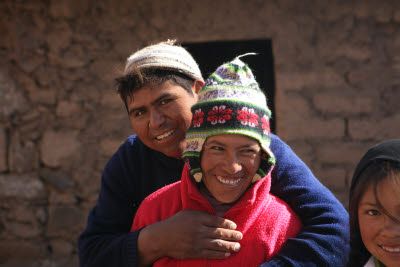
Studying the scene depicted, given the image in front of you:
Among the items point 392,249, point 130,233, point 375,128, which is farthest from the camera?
point 375,128

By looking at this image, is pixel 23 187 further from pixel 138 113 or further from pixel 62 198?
pixel 138 113

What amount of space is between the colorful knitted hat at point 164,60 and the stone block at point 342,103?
1.74 meters

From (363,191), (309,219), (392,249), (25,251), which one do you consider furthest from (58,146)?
(392,249)

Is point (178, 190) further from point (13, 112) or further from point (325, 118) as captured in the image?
point (13, 112)

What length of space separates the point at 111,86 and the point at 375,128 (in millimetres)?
2276

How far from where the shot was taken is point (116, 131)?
11.7 ft

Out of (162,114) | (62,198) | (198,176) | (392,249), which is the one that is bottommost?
(62,198)

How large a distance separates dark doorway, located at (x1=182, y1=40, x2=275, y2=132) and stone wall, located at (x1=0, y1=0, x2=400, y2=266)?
0.20 metres

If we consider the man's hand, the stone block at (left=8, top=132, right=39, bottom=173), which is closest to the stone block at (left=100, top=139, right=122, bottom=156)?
the stone block at (left=8, top=132, right=39, bottom=173)

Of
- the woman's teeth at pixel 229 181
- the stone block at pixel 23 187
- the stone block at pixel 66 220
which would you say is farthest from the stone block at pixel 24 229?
the woman's teeth at pixel 229 181

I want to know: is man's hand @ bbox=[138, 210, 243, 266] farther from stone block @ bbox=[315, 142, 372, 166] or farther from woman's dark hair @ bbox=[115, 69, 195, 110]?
stone block @ bbox=[315, 142, 372, 166]

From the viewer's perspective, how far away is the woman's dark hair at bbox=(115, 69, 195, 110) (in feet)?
5.65

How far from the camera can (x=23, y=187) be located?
3719 mm

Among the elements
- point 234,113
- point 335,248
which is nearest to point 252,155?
point 234,113
